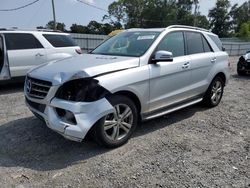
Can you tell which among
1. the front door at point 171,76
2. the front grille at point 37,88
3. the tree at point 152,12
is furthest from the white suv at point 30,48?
the tree at point 152,12

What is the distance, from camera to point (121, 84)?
413cm

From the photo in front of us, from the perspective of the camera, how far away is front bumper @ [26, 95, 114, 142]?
3.79 metres

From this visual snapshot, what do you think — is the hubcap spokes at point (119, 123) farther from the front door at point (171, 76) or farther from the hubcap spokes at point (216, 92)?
the hubcap spokes at point (216, 92)

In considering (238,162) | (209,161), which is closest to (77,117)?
(209,161)

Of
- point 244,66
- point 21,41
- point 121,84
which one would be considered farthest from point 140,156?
point 244,66

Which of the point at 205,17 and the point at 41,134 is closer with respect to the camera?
the point at 41,134

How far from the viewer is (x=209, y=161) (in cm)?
402

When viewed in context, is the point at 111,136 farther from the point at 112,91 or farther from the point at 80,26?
the point at 80,26

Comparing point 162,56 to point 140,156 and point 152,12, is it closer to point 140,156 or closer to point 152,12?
point 140,156

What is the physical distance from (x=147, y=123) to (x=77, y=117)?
76.8 inches

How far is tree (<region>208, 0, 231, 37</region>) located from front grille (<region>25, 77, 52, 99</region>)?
8017 centimetres

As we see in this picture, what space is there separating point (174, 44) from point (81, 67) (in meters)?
2.03

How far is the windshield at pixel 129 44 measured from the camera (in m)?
4.87

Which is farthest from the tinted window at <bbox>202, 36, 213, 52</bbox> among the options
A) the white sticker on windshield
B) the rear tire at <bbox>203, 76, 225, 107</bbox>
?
the white sticker on windshield
